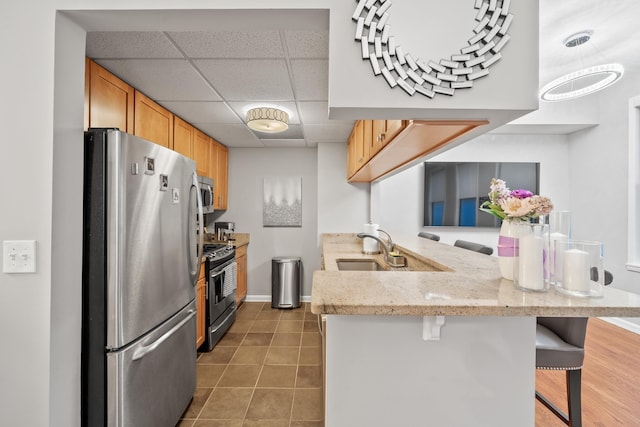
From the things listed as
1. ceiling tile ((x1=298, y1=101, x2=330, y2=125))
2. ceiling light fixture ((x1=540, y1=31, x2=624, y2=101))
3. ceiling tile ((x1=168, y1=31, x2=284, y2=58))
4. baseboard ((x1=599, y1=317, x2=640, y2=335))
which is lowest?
baseboard ((x1=599, y1=317, x2=640, y2=335))

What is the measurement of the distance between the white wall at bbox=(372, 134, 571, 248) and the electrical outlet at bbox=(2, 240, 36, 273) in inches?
142

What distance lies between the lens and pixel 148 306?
4.91ft

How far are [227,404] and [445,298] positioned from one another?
1.81m

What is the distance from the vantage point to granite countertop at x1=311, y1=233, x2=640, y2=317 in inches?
33.3

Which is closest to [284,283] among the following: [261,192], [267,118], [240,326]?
[240,326]

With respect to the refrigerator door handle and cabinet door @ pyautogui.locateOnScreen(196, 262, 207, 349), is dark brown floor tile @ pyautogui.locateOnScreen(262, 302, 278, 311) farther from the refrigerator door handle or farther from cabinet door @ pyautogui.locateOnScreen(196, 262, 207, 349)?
the refrigerator door handle

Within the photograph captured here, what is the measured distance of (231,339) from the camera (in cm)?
301

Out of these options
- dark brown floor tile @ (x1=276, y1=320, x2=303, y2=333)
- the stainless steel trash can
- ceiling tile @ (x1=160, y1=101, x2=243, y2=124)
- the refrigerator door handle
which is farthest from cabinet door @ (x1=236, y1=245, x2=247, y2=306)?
the refrigerator door handle

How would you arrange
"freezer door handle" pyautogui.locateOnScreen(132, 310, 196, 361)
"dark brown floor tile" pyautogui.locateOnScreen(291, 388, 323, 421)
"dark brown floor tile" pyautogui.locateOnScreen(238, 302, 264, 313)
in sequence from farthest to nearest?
"dark brown floor tile" pyautogui.locateOnScreen(238, 302, 264, 313) < "dark brown floor tile" pyautogui.locateOnScreen(291, 388, 323, 421) < "freezer door handle" pyautogui.locateOnScreen(132, 310, 196, 361)

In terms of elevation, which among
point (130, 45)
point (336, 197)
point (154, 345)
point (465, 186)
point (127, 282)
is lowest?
point (154, 345)

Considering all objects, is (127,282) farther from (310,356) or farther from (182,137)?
(182,137)

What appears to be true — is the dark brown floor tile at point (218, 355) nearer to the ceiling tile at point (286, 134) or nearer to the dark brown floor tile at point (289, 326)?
the dark brown floor tile at point (289, 326)

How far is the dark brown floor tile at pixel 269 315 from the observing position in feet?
11.9

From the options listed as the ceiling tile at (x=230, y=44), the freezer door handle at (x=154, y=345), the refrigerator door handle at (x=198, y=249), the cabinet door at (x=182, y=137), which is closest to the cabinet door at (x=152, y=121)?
the cabinet door at (x=182, y=137)
